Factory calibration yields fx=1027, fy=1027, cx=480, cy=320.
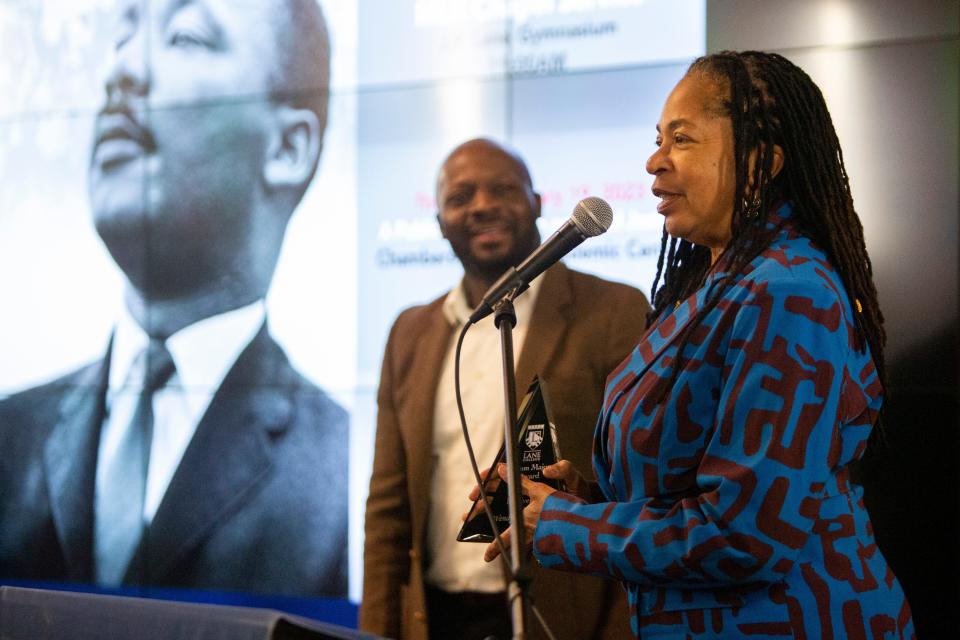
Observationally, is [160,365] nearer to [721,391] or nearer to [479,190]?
[479,190]

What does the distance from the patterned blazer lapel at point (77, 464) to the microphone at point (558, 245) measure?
273cm

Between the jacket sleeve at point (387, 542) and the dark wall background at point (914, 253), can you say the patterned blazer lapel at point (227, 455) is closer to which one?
the jacket sleeve at point (387, 542)

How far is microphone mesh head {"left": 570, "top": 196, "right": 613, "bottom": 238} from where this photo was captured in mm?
1522

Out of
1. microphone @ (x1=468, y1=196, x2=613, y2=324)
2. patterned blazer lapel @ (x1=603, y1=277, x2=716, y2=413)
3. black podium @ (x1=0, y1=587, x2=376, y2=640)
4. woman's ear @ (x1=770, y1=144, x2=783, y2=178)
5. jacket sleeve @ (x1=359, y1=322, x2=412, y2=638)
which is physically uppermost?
woman's ear @ (x1=770, y1=144, x2=783, y2=178)

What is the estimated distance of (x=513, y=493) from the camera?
140 centimetres

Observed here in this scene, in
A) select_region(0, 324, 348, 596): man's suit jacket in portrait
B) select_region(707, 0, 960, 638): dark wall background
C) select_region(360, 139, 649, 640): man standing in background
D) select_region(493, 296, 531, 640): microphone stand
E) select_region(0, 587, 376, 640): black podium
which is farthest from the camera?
select_region(0, 324, 348, 596): man's suit jacket in portrait

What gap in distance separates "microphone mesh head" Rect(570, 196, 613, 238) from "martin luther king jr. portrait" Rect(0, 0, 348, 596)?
2.19 m

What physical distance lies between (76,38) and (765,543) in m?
3.46

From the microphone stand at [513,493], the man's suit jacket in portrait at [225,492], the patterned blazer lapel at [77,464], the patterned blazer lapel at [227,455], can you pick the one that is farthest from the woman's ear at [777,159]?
the patterned blazer lapel at [77,464]

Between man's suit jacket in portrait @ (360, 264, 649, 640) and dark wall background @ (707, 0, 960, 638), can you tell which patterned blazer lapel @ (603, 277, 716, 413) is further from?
dark wall background @ (707, 0, 960, 638)

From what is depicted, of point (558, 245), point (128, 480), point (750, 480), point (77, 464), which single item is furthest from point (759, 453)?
point (77, 464)

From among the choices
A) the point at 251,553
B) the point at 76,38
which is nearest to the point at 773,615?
the point at 251,553

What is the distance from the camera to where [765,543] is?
4.50ft

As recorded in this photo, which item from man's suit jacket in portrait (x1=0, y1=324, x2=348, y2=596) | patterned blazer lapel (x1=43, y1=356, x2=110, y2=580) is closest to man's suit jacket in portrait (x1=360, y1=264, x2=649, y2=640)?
man's suit jacket in portrait (x1=0, y1=324, x2=348, y2=596)
